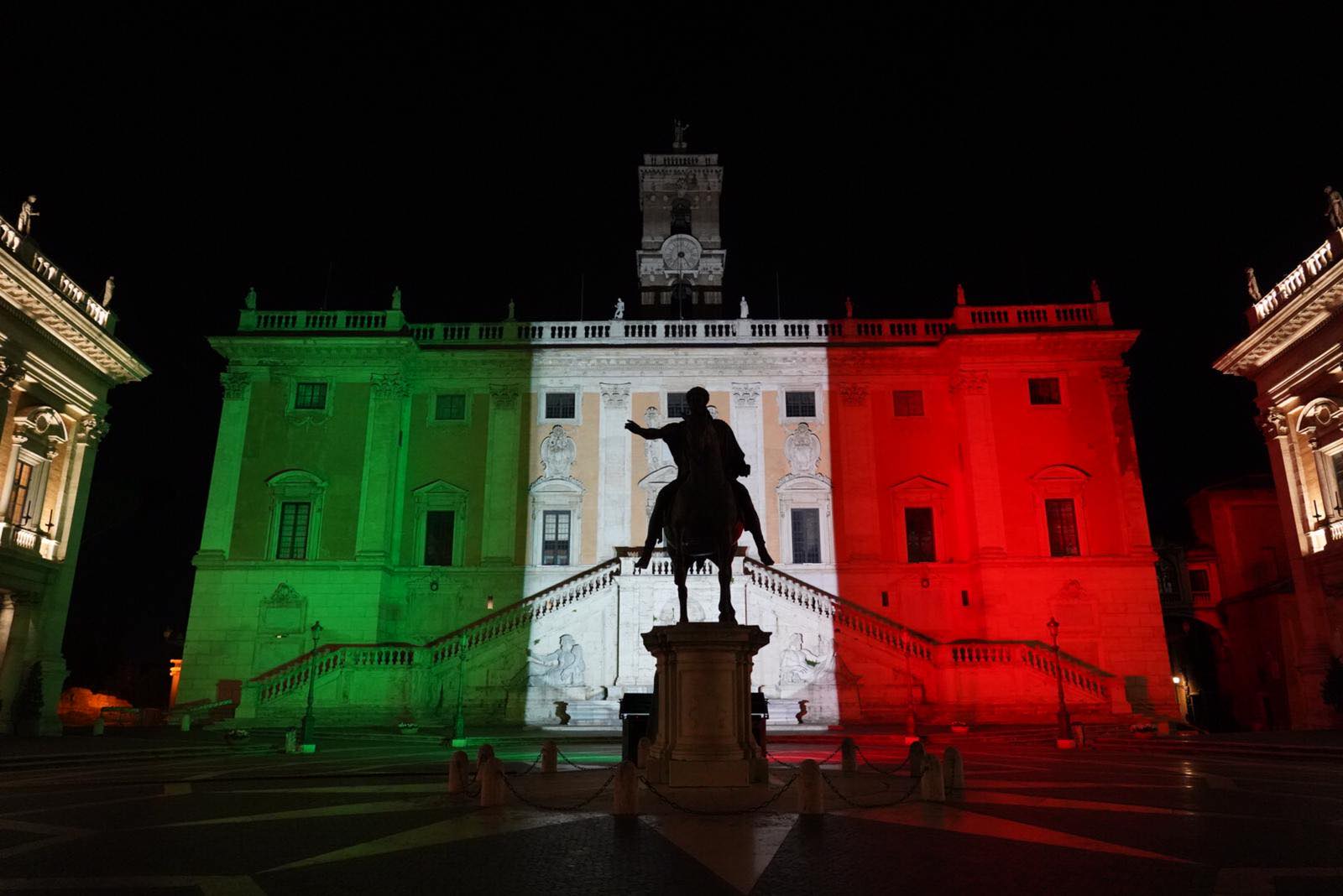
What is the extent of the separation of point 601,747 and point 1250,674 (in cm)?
3763

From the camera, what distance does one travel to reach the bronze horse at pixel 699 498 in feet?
34.9

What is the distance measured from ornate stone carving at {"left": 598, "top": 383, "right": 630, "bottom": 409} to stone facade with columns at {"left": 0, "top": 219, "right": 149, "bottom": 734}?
56.9 feet

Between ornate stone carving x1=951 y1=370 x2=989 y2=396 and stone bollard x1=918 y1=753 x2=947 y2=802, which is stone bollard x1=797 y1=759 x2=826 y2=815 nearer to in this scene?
stone bollard x1=918 y1=753 x2=947 y2=802

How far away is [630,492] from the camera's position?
34.8m

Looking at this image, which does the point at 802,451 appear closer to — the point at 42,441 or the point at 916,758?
the point at 916,758

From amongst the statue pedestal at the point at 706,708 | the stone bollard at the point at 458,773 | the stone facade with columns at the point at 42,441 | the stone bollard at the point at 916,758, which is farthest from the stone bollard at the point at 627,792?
the stone facade with columns at the point at 42,441

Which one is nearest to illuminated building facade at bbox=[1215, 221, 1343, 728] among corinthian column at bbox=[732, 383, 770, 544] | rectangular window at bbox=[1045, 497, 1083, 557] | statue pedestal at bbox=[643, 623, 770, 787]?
rectangular window at bbox=[1045, 497, 1083, 557]

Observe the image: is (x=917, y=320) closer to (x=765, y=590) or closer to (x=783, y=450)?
(x=783, y=450)

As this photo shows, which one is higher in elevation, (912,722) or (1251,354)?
(1251,354)

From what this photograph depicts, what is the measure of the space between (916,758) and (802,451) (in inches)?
970

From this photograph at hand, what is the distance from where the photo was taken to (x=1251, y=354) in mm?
28500

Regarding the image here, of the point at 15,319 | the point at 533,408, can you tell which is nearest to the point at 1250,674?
the point at 533,408

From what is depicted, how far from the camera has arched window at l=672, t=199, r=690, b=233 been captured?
155 feet

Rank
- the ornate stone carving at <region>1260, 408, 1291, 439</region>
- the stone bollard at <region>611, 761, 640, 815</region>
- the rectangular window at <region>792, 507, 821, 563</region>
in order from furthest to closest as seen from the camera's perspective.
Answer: the rectangular window at <region>792, 507, 821, 563</region>, the ornate stone carving at <region>1260, 408, 1291, 439</region>, the stone bollard at <region>611, 761, 640, 815</region>
